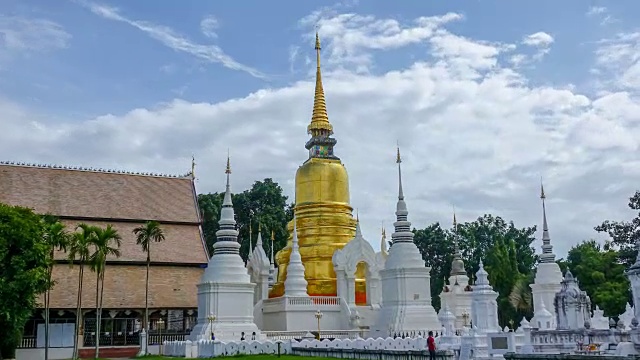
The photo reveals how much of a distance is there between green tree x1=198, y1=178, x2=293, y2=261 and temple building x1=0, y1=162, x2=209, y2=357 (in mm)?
13251

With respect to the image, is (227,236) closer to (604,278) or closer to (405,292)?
(405,292)

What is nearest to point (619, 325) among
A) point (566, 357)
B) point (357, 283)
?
point (566, 357)

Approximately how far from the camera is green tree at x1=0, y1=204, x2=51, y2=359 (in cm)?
→ 2494

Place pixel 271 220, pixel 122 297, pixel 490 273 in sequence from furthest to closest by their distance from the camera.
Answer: pixel 271 220, pixel 490 273, pixel 122 297

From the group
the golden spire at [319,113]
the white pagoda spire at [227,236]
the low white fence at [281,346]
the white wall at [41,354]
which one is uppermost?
the golden spire at [319,113]

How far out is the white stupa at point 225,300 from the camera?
27.0m

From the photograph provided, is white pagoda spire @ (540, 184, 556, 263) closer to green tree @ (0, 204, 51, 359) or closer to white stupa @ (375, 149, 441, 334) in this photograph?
white stupa @ (375, 149, 441, 334)

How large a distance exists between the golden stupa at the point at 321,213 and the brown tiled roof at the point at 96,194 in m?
6.27

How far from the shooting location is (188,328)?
35.7 metres

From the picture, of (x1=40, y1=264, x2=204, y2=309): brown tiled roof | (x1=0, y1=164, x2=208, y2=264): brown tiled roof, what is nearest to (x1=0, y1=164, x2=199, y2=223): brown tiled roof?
(x1=0, y1=164, x2=208, y2=264): brown tiled roof

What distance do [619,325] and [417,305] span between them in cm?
961

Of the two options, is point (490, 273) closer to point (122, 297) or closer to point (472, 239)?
point (472, 239)

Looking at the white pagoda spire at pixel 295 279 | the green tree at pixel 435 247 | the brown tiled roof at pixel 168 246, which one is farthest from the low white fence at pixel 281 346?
the green tree at pixel 435 247

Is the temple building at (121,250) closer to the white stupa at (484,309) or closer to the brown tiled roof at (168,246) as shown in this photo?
the brown tiled roof at (168,246)
